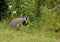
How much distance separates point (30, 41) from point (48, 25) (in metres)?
2.72

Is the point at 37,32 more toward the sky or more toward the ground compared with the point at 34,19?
more toward the sky

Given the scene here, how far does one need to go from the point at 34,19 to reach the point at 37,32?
8.29ft

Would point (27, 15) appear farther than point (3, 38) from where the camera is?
Yes

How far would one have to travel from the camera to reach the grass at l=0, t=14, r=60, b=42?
8.29m

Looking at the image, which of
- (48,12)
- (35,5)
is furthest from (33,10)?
(48,12)

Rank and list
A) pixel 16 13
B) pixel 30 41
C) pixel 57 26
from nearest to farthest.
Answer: pixel 30 41 → pixel 57 26 → pixel 16 13

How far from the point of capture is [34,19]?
12.4 meters

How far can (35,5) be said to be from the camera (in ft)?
41.0

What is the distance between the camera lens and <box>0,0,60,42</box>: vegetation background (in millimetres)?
8641

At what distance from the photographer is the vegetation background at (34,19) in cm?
864

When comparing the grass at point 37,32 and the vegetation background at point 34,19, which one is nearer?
the grass at point 37,32

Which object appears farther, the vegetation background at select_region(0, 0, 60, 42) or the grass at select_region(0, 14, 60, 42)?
the vegetation background at select_region(0, 0, 60, 42)

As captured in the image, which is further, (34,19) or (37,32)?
(34,19)

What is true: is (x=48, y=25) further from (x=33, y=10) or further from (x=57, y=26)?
(x=33, y=10)
